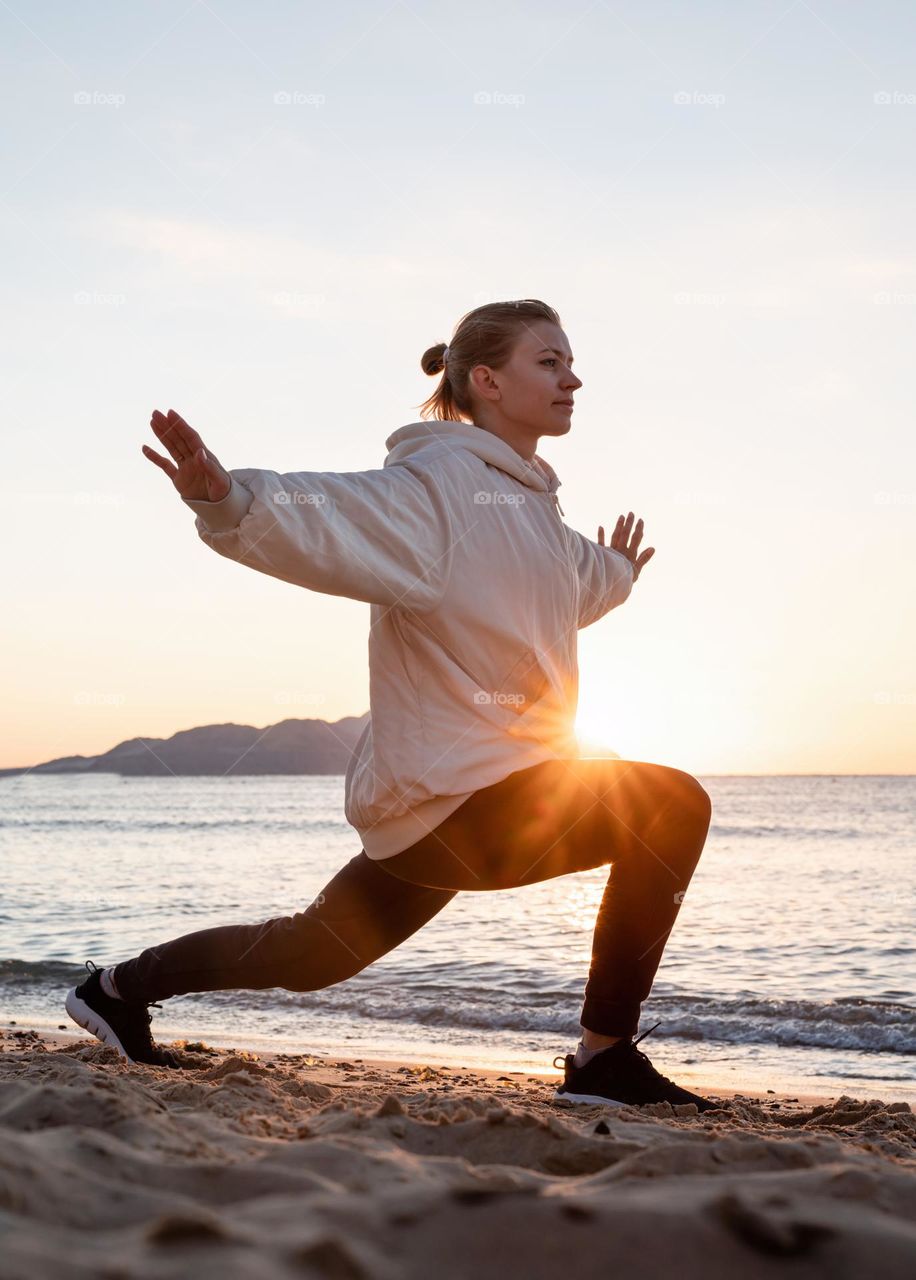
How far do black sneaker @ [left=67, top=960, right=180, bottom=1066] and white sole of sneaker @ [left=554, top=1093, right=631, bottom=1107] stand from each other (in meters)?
1.31

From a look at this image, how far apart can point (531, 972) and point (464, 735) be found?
4.94 metres

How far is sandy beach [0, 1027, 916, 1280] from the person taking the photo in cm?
123

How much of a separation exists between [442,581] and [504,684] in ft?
1.08

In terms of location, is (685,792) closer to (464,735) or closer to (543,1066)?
(464,735)

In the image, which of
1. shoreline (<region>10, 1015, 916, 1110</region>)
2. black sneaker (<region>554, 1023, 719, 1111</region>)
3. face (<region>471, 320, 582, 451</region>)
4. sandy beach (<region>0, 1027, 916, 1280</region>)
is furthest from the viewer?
shoreline (<region>10, 1015, 916, 1110</region>)

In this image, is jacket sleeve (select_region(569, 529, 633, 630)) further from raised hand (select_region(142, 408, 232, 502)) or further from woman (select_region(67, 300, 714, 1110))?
raised hand (select_region(142, 408, 232, 502))

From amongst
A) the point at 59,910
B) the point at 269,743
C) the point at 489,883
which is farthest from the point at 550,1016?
the point at 269,743

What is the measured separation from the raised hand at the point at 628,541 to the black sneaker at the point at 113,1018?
7.10 feet

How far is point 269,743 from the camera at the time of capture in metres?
77.4

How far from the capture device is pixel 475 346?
362cm

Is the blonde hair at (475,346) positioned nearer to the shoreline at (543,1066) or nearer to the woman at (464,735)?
the woman at (464,735)

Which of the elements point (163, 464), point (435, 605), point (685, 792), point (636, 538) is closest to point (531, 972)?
point (636, 538)

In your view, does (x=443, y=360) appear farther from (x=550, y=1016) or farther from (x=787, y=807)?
(x=787, y=807)

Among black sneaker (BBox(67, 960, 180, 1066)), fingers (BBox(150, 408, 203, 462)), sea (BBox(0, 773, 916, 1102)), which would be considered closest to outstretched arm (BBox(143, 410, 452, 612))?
fingers (BBox(150, 408, 203, 462))
